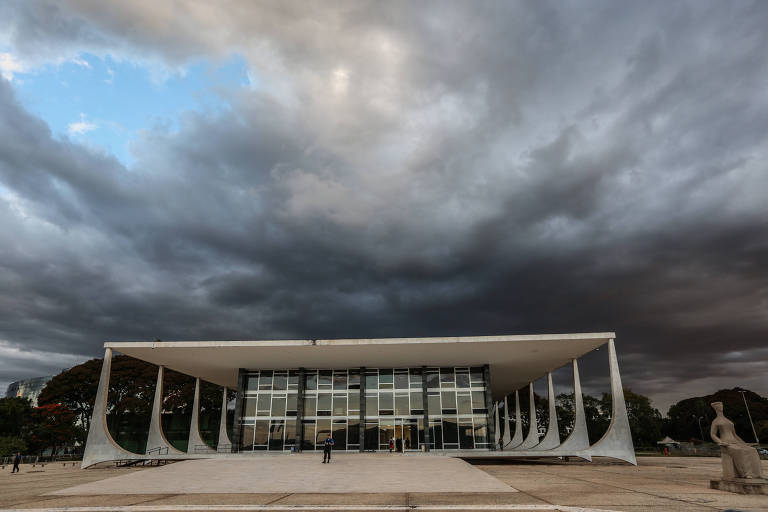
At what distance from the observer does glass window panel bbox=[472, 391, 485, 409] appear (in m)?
33.3

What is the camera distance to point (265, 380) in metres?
35.2

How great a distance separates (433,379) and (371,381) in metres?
4.78

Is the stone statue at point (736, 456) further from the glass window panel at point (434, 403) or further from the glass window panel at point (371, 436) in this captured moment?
the glass window panel at point (371, 436)

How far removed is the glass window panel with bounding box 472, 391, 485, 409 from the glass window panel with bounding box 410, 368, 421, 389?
419cm

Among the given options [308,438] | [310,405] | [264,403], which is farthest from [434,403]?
[264,403]

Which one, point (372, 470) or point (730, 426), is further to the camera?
point (372, 470)

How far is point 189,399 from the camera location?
53.1 meters

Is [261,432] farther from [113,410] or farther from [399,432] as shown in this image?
[113,410]

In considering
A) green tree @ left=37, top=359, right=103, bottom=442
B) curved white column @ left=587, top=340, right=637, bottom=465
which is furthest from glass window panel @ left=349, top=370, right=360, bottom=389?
green tree @ left=37, top=359, right=103, bottom=442

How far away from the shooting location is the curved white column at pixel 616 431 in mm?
26391

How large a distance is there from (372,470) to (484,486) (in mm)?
6997

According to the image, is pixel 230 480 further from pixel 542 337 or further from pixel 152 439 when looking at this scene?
pixel 152 439

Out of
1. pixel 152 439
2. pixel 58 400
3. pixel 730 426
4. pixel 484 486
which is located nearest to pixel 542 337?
pixel 730 426

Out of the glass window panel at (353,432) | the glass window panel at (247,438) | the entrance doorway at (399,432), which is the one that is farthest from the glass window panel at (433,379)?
the glass window panel at (247,438)
